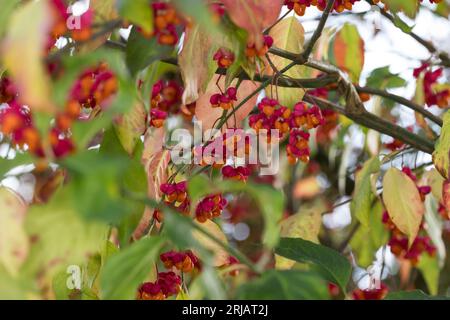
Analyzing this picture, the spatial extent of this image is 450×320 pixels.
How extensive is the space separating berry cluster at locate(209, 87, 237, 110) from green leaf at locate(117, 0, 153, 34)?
52 cm

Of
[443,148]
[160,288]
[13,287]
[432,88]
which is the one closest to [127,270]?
[13,287]

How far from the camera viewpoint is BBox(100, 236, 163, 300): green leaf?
723mm

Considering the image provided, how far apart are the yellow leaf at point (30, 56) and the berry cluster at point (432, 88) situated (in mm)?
1400

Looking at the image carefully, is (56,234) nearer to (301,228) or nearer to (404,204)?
(404,204)

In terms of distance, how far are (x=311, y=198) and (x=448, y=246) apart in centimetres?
59

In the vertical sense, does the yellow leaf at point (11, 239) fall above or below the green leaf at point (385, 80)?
below

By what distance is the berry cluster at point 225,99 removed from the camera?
3.87 ft

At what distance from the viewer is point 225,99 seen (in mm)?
1179

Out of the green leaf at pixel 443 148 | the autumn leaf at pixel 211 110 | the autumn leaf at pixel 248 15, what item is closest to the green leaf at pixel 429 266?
the green leaf at pixel 443 148

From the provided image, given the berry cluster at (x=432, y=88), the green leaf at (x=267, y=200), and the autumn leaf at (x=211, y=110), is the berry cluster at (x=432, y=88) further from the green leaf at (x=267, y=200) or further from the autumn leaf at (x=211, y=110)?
the green leaf at (x=267, y=200)

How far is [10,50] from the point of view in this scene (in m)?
0.55

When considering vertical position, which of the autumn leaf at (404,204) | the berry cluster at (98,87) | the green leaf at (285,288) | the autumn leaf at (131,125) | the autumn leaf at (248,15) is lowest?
the green leaf at (285,288)

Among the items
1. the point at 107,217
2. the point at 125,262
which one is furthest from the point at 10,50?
the point at 125,262

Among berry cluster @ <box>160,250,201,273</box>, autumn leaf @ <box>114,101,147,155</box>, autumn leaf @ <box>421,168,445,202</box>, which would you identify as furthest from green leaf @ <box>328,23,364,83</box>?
autumn leaf @ <box>114,101,147,155</box>
